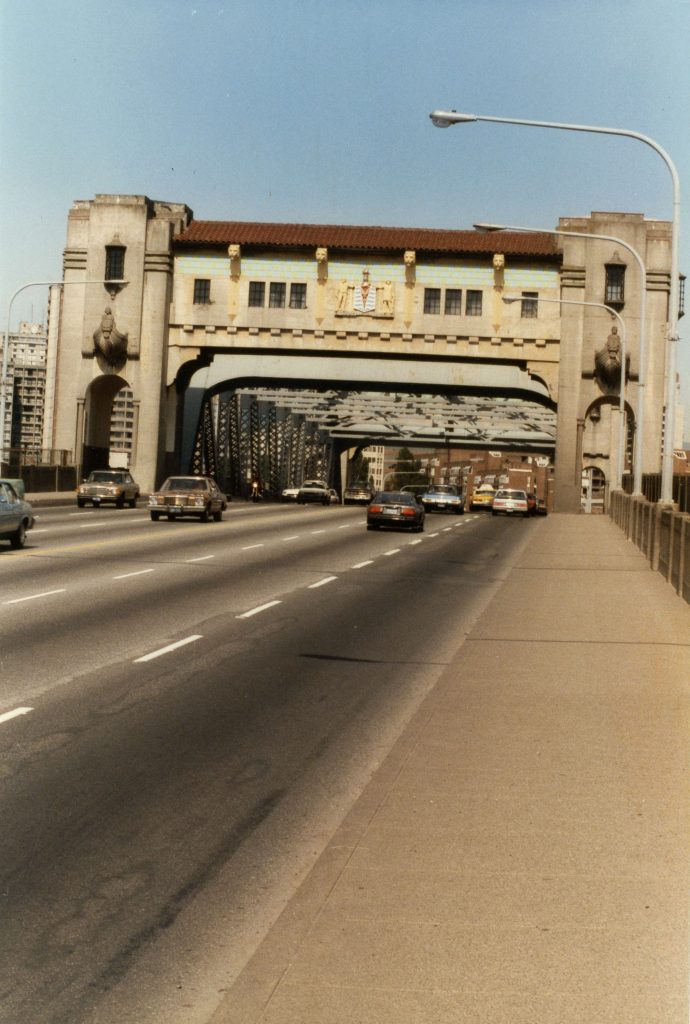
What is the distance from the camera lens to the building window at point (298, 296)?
6072 centimetres

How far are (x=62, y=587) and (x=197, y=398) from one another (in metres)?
49.9

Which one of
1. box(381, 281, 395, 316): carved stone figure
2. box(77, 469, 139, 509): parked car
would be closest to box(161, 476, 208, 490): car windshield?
box(77, 469, 139, 509): parked car

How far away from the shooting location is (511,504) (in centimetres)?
7050

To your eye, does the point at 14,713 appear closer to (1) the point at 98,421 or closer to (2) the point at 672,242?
(2) the point at 672,242

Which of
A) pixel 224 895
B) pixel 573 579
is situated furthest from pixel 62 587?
pixel 224 895

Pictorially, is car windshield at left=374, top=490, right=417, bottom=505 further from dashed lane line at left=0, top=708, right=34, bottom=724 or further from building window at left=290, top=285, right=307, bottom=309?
dashed lane line at left=0, top=708, right=34, bottom=724

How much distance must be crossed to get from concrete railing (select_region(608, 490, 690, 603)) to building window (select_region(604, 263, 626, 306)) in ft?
73.4

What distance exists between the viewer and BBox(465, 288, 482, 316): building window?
198 ft

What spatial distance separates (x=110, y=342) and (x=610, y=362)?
22442 mm

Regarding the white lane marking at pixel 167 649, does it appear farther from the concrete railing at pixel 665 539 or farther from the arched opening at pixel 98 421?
the arched opening at pixel 98 421

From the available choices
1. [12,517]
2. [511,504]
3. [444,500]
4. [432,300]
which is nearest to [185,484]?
[12,517]

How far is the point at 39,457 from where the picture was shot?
6150 cm

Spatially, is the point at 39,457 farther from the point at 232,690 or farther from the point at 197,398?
the point at 232,690

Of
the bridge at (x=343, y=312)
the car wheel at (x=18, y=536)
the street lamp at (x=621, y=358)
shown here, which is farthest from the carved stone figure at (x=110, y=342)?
the car wheel at (x=18, y=536)
